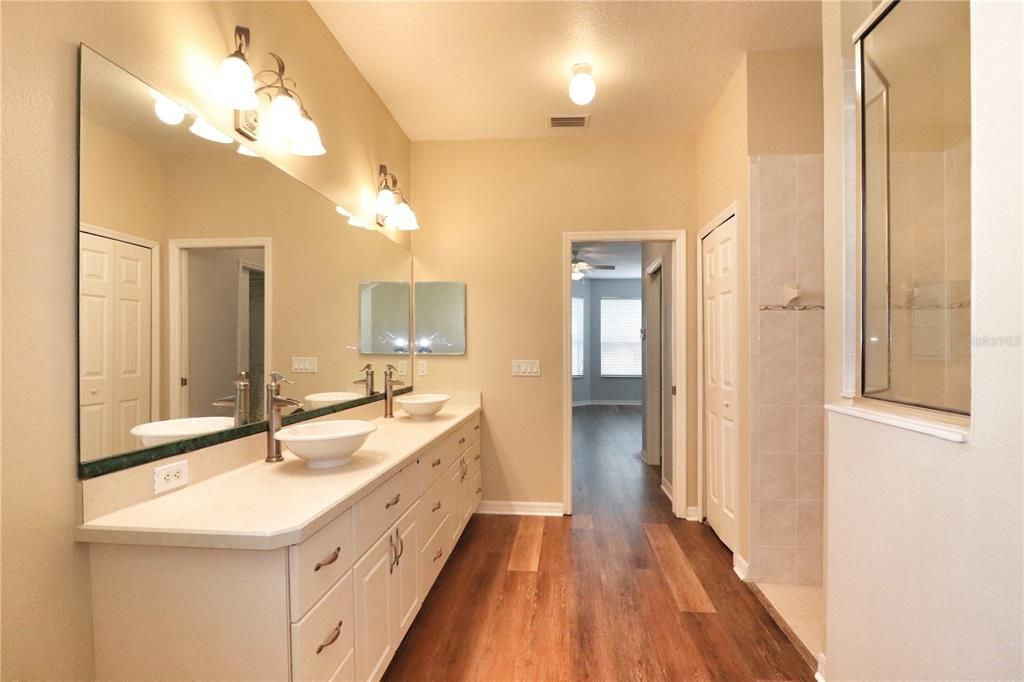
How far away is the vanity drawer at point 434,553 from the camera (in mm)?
2027

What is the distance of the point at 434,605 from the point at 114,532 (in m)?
1.51

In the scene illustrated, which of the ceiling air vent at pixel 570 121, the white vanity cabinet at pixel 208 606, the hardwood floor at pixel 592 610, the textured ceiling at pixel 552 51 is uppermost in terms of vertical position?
the textured ceiling at pixel 552 51

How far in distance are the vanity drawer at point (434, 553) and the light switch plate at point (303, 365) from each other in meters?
0.98

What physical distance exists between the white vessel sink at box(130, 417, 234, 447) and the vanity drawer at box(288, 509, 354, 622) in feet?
1.92

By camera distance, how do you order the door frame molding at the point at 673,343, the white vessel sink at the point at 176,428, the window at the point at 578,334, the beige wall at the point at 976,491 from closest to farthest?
the beige wall at the point at 976,491, the white vessel sink at the point at 176,428, the door frame molding at the point at 673,343, the window at the point at 578,334

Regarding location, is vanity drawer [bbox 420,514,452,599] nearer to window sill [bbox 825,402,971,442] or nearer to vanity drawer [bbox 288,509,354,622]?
vanity drawer [bbox 288,509,354,622]

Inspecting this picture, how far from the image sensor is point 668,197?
3324 millimetres

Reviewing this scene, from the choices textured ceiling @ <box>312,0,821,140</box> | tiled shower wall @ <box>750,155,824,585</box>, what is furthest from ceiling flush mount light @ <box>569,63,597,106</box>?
tiled shower wall @ <box>750,155,824,585</box>

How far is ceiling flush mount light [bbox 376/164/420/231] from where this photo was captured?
9.55 feet

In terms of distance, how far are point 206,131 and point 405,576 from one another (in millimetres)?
1802

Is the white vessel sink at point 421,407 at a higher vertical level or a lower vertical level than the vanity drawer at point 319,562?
higher

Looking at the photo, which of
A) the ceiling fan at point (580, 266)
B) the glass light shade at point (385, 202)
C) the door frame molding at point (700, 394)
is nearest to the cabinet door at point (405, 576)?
the glass light shade at point (385, 202)

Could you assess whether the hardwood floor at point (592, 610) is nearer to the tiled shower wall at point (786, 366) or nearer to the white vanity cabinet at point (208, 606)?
the tiled shower wall at point (786, 366)

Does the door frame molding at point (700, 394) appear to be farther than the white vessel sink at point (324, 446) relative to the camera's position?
Yes
